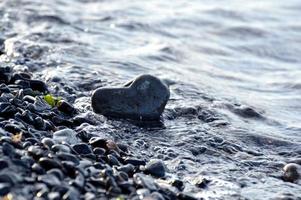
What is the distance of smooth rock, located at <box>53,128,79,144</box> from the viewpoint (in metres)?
6.24

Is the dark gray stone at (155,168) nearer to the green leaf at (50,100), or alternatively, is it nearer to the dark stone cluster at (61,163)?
the dark stone cluster at (61,163)

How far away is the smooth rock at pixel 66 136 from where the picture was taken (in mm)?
6236

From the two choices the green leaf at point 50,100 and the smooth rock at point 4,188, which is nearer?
the smooth rock at point 4,188

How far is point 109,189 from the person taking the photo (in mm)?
5359

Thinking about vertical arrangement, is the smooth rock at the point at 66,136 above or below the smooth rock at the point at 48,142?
below

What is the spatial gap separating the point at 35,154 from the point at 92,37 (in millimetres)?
6473

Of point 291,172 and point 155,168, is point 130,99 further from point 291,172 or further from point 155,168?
point 291,172

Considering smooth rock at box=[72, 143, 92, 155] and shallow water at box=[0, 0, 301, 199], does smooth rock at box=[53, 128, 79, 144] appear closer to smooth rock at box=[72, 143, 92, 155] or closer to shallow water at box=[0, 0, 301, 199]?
smooth rock at box=[72, 143, 92, 155]

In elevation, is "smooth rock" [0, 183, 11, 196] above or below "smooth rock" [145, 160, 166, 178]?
above

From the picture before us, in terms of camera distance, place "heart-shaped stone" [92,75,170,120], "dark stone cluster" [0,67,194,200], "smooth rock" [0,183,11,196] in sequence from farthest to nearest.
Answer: "heart-shaped stone" [92,75,170,120], "dark stone cluster" [0,67,194,200], "smooth rock" [0,183,11,196]

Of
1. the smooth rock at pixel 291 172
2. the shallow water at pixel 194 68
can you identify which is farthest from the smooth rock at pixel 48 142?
the smooth rock at pixel 291 172

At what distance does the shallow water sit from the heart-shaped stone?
147mm

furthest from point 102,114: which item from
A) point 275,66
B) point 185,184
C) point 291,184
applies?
point 275,66

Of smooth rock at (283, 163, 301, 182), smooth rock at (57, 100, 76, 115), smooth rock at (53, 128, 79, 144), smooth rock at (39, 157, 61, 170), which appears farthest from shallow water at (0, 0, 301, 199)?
smooth rock at (39, 157, 61, 170)
